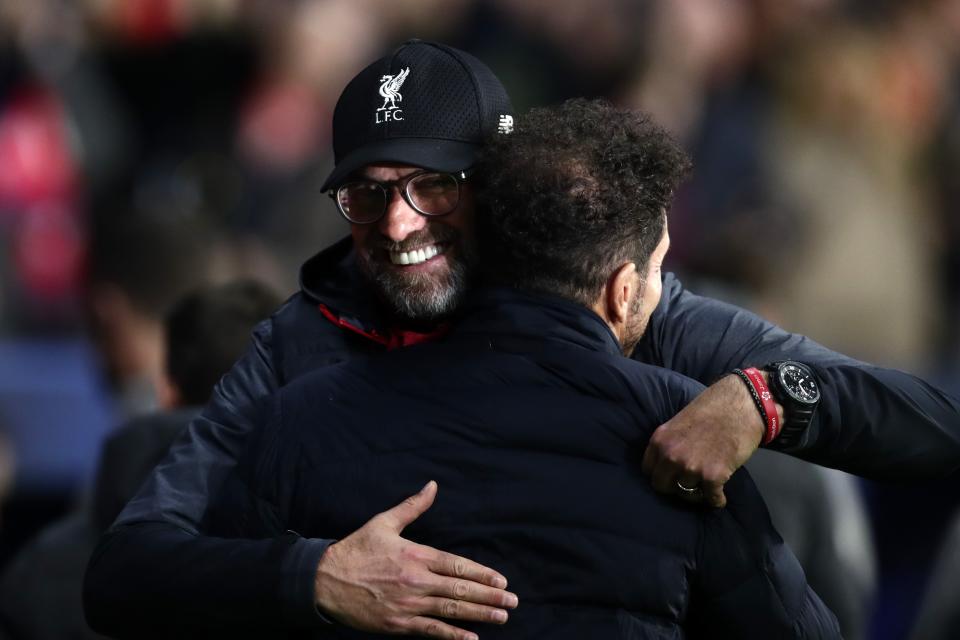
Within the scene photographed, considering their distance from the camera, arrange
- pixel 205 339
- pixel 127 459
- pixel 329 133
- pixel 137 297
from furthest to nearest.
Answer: pixel 329 133 → pixel 137 297 → pixel 205 339 → pixel 127 459

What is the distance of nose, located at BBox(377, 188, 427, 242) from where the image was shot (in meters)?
2.61

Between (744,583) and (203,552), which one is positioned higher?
(744,583)

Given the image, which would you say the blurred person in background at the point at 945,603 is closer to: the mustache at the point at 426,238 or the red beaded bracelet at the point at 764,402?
the red beaded bracelet at the point at 764,402

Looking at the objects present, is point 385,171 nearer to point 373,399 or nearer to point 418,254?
point 418,254

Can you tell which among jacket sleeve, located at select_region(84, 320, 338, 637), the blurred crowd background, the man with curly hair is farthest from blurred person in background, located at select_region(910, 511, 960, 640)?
the blurred crowd background

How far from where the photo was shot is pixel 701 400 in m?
2.25

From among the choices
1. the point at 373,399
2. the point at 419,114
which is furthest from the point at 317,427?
the point at 419,114

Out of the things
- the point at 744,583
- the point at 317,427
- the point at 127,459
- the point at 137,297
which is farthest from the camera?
the point at 137,297

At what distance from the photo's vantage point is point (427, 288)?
259 cm

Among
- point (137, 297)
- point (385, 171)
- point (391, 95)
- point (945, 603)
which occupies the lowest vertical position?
point (945, 603)

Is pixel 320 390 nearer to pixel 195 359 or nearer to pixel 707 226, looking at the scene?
pixel 195 359

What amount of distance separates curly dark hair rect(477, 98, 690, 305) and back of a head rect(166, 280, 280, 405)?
130 cm

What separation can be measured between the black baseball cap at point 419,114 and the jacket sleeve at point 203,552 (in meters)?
0.37

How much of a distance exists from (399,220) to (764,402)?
0.68m
